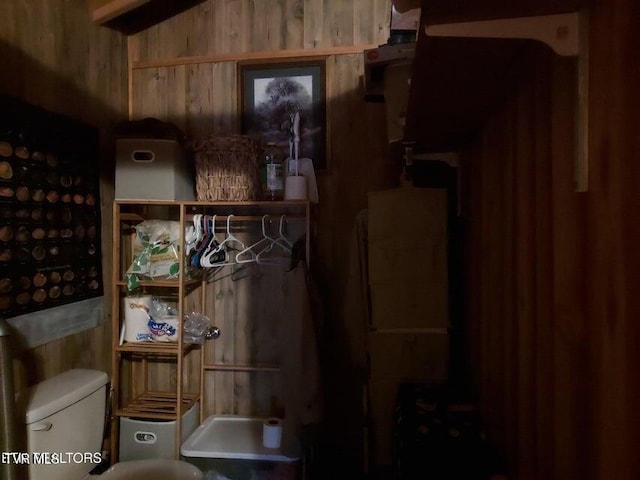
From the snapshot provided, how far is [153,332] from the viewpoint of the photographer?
2271 mm

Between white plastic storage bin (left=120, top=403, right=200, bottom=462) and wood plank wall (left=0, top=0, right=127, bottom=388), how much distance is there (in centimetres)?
32

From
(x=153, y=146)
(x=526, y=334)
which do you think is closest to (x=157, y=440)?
(x=153, y=146)

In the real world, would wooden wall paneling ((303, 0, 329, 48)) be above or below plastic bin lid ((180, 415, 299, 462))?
above

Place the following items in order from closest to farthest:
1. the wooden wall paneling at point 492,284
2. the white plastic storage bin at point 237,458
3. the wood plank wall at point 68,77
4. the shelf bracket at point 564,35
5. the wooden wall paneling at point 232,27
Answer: the shelf bracket at point 564,35, the wooden wall paneling at point 492,284, the wood plank wall at point 68,77, the white plastic storage bin at point 237,458, the wooden wall paneling at point 232,27

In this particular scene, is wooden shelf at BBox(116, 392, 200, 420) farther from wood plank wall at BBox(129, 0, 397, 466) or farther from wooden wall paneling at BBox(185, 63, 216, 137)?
wooden wall paneling at BBox(185, 63, 216, 137)

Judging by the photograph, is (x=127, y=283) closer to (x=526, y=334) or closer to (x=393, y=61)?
(x=393, y=61)

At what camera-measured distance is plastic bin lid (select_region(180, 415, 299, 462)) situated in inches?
82.3

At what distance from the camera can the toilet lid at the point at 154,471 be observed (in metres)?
1.92

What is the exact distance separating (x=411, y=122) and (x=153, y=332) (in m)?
1.58

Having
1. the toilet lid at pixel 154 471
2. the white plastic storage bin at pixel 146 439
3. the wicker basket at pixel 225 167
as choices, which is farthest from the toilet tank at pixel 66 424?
the wicker basket at pixel 225 167

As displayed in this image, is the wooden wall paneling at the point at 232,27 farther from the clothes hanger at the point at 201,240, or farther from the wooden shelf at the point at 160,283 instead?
the wooden shelf at the point at 160,283

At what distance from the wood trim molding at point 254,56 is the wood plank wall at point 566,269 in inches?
44.8

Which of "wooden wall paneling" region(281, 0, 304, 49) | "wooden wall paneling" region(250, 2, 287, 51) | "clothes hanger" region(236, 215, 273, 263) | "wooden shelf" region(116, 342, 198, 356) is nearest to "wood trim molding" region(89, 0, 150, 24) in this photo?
"wooden wall paneling" region(250, 2, 287, 51)

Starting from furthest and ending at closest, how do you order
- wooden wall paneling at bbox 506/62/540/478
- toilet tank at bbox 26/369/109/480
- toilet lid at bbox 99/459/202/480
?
toilet lid at bbox 99/459/202/480 < toilet tank at bbox 26/369/109/480 < wooden wall paneling at bbox 506/62/540/478
